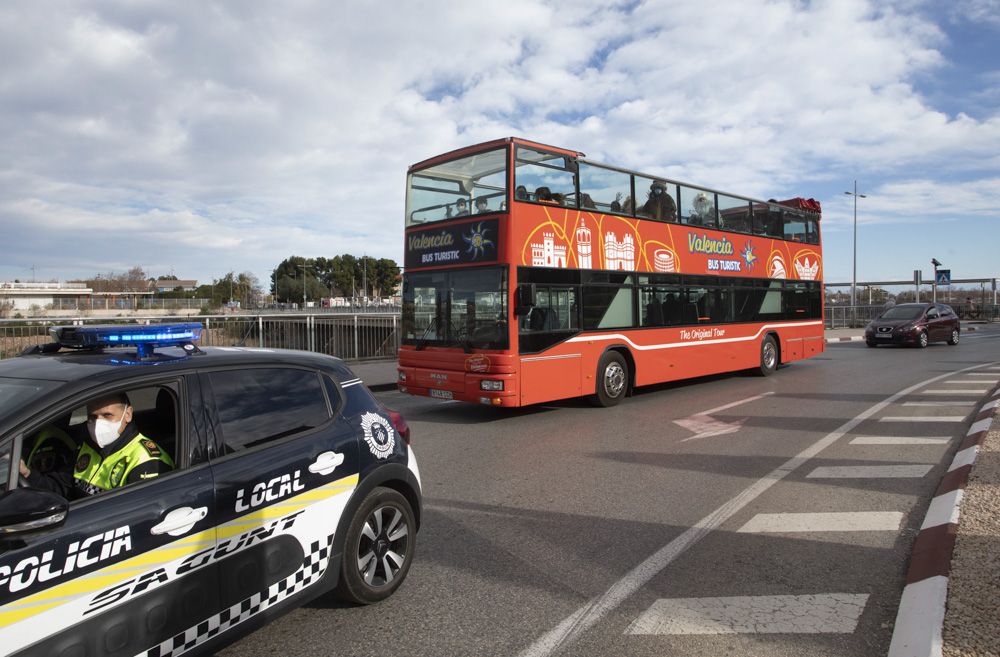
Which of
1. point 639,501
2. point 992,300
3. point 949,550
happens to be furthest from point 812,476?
point 992,300

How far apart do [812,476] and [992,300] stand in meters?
55.8

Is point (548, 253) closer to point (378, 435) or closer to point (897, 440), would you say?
point (897, 440)

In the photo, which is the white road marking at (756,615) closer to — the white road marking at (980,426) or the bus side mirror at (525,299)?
the white road marking at (980,426)

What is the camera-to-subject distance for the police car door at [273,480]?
9.62 feet

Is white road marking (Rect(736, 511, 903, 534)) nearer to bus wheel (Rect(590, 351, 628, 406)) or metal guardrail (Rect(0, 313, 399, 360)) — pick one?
bus wheel (Rect(590, 351, 628, 406))

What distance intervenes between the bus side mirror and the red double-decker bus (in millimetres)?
14

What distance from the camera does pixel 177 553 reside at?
8.76ft

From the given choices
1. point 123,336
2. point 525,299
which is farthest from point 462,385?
point 123,336

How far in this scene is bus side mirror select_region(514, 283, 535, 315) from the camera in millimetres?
9188

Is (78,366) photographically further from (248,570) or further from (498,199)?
(498,199)

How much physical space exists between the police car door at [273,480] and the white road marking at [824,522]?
3122 mm

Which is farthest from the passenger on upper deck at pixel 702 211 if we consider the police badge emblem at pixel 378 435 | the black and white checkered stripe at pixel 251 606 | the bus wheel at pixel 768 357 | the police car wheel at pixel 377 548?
the black and white checkered stripe at pixel 251 606

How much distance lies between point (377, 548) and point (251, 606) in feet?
2.85

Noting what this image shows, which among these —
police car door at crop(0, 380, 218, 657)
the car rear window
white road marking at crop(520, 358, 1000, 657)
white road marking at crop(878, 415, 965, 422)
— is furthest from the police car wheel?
the car rear window
